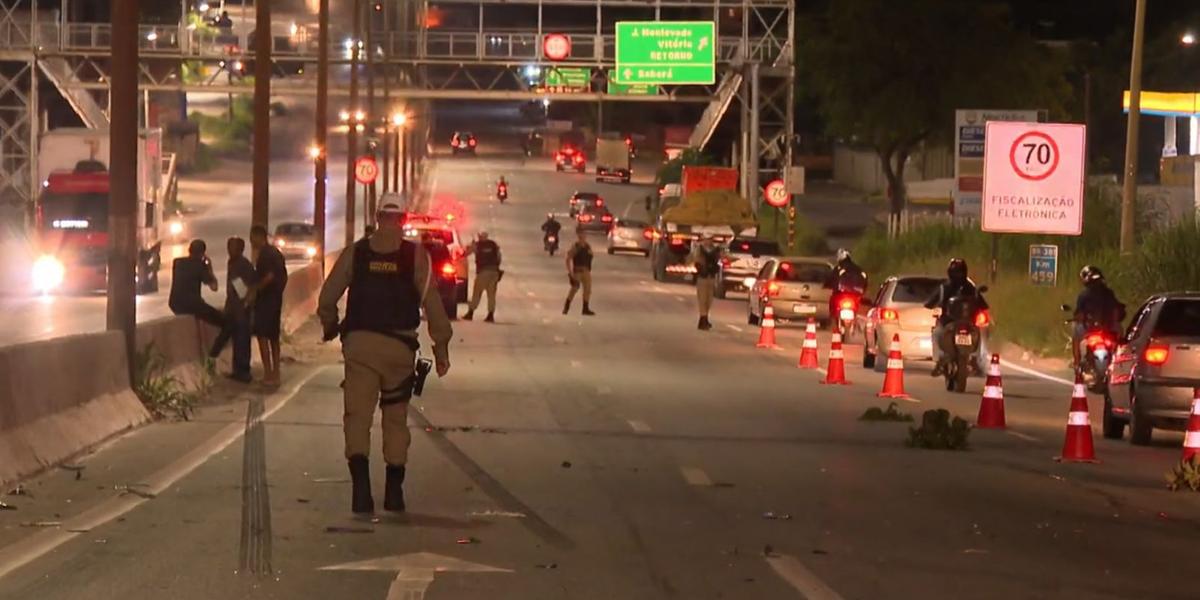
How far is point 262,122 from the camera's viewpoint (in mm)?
32781

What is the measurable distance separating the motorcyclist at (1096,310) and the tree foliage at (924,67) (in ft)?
134

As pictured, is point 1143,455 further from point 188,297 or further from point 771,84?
point 771,84

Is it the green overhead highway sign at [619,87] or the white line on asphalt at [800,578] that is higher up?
the green overhead highway sign at [619,87]

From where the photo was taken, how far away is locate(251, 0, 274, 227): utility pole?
3212 centimetres

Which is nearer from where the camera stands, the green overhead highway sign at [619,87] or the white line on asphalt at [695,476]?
the white line on asphalt at [695,476]

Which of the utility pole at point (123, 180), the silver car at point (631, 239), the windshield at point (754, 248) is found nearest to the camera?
the utility pole at point (123, 180)

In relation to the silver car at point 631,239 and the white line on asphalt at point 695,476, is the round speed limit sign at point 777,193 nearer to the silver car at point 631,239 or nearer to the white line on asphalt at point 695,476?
the silver car at point 631,239

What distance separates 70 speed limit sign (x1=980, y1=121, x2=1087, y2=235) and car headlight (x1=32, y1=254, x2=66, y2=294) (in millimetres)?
22177

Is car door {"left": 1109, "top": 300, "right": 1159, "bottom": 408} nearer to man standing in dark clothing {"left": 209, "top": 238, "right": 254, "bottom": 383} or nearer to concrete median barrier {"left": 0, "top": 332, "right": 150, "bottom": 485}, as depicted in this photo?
concrete median barrier {"left": 0, "top": 332, "right": 150, "bottom": 485}

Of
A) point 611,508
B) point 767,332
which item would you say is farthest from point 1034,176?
point 611,508

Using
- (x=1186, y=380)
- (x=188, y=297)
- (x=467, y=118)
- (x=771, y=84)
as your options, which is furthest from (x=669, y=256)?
(x=467, y=118)

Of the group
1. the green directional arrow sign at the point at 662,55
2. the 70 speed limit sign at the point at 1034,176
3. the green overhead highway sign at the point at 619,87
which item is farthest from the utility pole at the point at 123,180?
the green overhead highway sign at the point at 619,87

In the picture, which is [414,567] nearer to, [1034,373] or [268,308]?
[268,308]

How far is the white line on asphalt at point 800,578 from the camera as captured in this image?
31.6 ft
